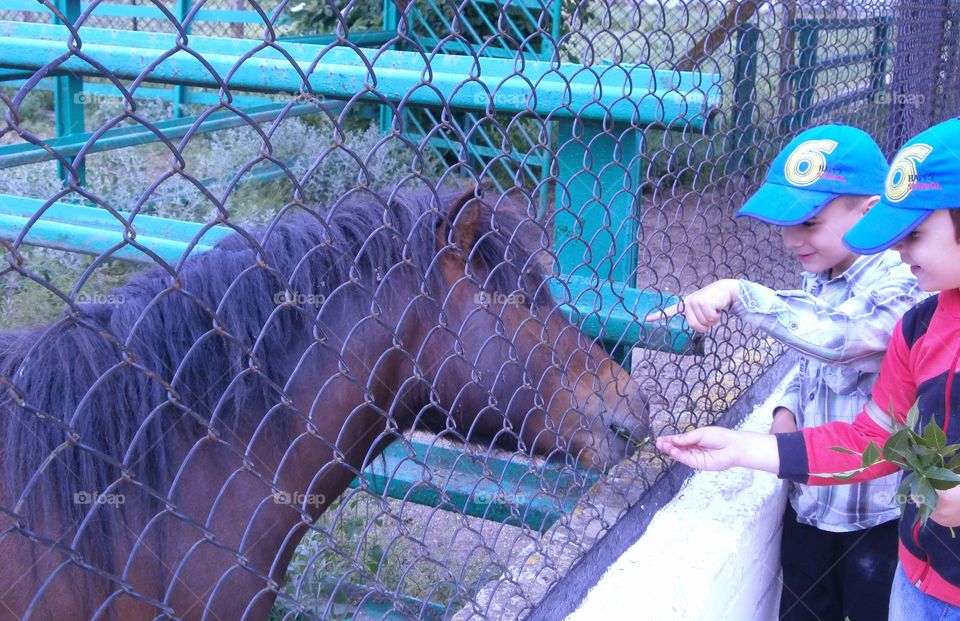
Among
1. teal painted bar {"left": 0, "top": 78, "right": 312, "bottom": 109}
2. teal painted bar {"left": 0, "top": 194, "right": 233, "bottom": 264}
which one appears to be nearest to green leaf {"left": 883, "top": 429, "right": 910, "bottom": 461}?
teal painted bar {"left": 0, "top": 194, "right": 233, "bottom": 264}

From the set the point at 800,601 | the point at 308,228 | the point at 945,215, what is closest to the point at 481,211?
the point at 308,228

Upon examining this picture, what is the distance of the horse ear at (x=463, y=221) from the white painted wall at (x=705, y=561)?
1.00 meters

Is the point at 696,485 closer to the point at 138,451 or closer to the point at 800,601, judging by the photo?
the point at 800,601

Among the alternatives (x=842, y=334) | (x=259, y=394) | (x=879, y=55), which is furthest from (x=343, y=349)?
(x=879, y=55)

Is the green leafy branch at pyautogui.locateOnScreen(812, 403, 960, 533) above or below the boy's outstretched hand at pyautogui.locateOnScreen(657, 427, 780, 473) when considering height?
above

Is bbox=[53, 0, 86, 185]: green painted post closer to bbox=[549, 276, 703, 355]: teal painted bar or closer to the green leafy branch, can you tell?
bbox=[549, 276, 703, 355]: teal painted bar

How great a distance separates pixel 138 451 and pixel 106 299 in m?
0.37

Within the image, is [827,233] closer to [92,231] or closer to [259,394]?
[259,394]

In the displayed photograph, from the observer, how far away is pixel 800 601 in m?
2.59

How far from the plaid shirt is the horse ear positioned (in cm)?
69

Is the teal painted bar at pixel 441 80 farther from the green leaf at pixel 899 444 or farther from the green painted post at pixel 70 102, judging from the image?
the green painted post at pixel 70 102

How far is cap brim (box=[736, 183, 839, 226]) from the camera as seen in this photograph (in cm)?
199

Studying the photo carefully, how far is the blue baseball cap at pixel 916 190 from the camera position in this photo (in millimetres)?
1534

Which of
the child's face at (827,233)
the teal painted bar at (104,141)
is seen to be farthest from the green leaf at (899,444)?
the teal painted bar at (104,141)
